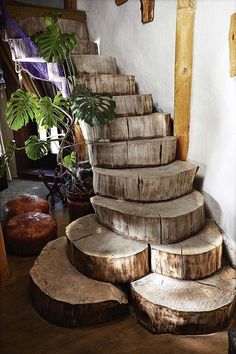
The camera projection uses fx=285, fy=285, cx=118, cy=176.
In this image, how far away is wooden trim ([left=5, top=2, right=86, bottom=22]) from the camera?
2.98 m

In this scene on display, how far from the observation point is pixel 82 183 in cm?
298

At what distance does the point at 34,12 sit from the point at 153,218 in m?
2.71

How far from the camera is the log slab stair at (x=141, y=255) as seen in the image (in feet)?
5.61

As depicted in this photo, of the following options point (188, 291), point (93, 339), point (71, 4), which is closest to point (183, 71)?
point (188, 291)

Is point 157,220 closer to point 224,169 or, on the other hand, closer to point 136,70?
point 224,169

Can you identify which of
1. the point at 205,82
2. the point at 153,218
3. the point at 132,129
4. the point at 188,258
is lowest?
the point at 188,258

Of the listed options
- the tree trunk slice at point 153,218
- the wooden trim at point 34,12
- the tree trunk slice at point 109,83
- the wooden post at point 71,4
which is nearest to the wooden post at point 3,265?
the tree trunk slice at point 153,218

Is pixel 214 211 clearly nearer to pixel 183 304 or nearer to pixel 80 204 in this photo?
pixel 183 304

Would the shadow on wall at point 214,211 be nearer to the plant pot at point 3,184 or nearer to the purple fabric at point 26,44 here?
the purple fabric at point 26,44

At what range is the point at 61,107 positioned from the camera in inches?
120

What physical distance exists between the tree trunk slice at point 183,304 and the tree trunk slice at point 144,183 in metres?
0.61

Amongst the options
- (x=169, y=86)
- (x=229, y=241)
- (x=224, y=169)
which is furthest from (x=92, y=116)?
(x=229, y=241)

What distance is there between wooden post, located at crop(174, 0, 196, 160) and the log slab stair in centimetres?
14

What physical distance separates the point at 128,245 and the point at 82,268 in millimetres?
354
